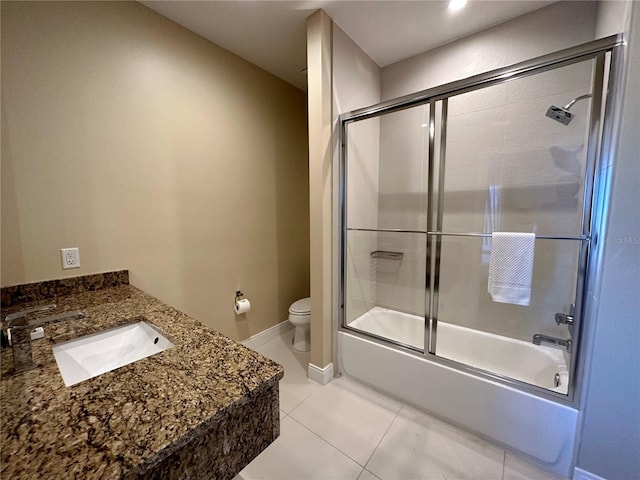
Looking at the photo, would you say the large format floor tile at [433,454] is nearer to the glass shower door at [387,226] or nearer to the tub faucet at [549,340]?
the glass shower door at [387,226]

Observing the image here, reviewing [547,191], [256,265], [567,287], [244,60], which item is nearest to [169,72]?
[244,60]

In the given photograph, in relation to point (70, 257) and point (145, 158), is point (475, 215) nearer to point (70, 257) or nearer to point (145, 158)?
point (145, 158)

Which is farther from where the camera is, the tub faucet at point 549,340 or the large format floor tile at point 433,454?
the tub faucet at point 549,340

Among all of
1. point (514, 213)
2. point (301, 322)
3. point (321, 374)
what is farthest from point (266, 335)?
point (514, 213)

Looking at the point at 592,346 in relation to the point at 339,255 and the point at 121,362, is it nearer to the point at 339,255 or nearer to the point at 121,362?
the point at 339,255

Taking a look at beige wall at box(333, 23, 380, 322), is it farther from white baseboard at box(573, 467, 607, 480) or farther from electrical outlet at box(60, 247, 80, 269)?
electrical outlet at box(60, 247, 80, 269)

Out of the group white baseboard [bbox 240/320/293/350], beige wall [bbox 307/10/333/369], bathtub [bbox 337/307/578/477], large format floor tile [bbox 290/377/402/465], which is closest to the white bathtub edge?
bathtub [bbox 337/307/578/477]

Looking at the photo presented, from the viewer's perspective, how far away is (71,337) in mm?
979

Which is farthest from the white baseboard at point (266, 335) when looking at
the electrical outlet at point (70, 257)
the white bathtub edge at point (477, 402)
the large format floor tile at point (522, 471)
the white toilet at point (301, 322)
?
the large format floor tile at point (522, 471)

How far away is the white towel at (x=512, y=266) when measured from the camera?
1389 millimetres

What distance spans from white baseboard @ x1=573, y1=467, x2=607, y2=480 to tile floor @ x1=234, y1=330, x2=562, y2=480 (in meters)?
0.09

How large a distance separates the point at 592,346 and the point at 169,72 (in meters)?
2.80

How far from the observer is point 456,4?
5.24 feet

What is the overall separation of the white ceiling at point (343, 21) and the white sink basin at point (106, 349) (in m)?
1.91
